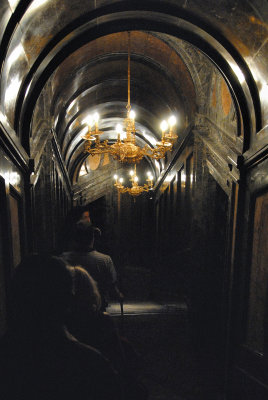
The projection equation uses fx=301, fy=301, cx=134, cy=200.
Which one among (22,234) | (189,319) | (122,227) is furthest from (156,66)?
(122,227)

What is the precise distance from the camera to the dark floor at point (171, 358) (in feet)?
14.2

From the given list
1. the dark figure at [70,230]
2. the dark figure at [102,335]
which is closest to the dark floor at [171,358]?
the dark figure at [70,230]

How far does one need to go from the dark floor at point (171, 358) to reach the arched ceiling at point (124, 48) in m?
3.32

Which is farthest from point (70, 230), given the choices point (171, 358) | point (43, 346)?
point (43, 346)

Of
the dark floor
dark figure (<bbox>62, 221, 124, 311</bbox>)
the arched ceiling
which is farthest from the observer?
the dark floor

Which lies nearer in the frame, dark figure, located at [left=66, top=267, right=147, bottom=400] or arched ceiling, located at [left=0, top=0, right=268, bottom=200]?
dark figure, located at [left=66, top=267, right=147, bottom=400]

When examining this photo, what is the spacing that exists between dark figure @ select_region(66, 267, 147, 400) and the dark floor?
1893mm

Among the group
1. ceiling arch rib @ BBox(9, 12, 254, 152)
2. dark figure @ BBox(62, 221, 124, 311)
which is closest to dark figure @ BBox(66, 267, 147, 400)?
dark figure @ BBox(62, 221, 124, 311)

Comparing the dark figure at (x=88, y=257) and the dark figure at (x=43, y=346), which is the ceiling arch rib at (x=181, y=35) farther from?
the dark figure at (x=43, y=346)

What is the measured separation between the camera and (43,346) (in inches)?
55.3

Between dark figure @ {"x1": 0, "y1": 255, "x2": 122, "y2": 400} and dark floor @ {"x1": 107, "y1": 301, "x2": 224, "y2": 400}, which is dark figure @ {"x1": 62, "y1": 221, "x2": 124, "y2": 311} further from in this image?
dark figure @ {"x1": 0, "y1": 255, "x2": 122, "y2": 400}

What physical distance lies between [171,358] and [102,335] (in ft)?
12.0

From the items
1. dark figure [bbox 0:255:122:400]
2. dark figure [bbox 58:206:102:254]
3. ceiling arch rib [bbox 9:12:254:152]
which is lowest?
dark figure [bbox 58:206:102:254]

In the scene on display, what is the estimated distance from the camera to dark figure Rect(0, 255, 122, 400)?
1.37 m
